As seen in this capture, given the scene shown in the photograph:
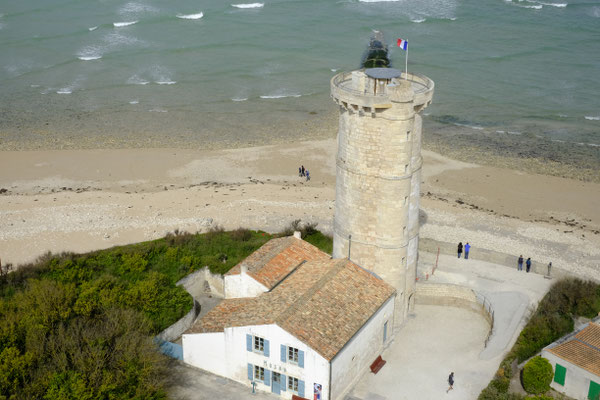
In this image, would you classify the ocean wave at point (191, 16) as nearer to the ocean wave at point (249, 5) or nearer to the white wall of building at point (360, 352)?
the ocean wave at point (249, 5)

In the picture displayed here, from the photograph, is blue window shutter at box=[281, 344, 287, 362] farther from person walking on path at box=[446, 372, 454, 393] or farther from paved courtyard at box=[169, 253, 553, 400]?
person walking on path at box=[446, 372, 454, 393]

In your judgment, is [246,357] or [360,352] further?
[360,352]

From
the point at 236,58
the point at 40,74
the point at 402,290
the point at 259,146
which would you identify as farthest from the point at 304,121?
the point at 402,290

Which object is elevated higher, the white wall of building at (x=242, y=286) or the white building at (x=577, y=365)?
the white wall of building at (x=242, y=286)

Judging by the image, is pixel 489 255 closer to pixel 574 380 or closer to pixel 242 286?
pixel 574 380

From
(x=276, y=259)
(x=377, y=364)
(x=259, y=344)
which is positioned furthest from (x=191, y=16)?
(x=259, y=344)

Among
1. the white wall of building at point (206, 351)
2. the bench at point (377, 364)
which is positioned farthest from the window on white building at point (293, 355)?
Result: the bench at point (377, 364)
